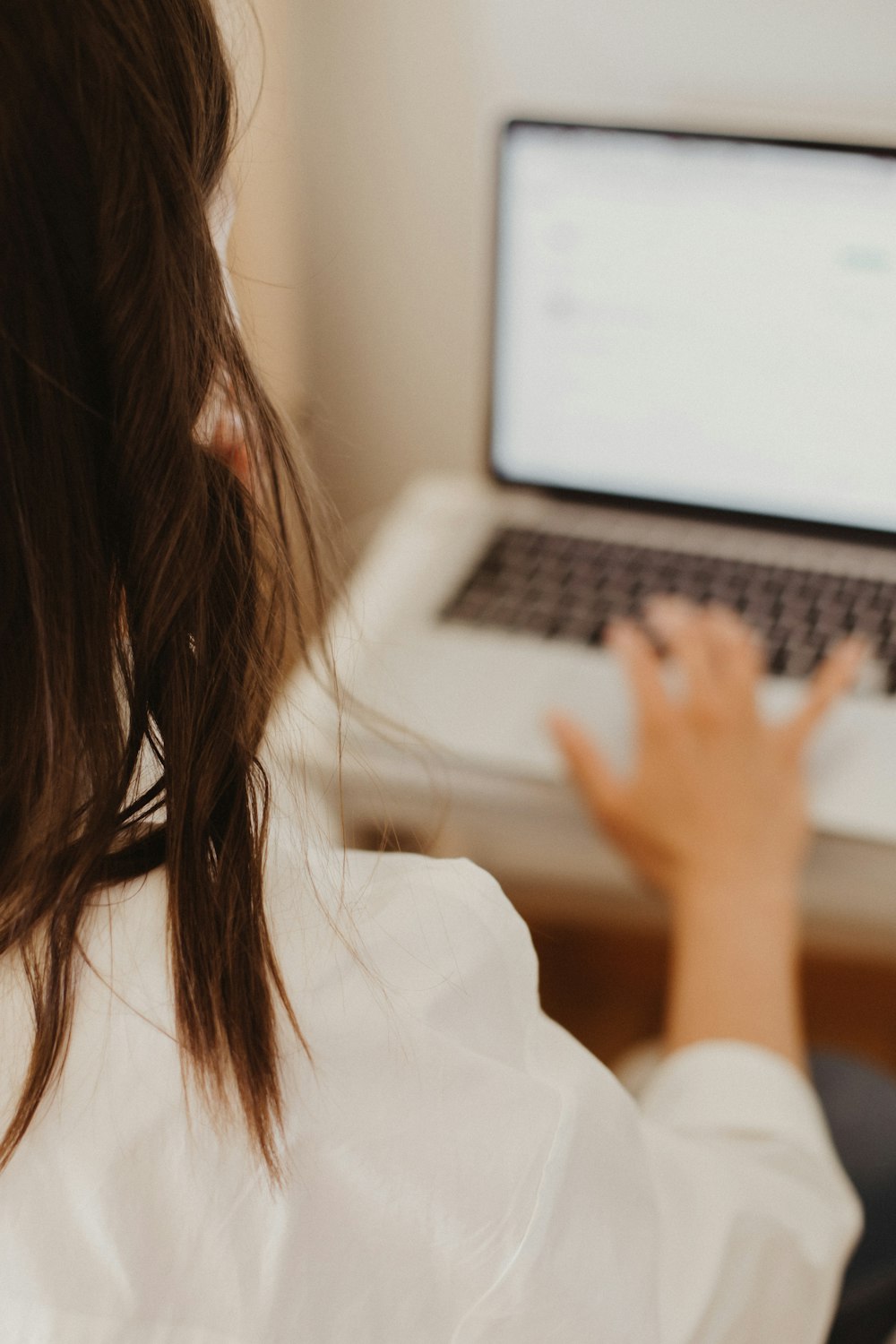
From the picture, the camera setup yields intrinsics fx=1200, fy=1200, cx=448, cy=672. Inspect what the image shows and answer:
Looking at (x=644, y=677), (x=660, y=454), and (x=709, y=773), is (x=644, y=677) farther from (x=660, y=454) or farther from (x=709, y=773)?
(x=660, y=454)

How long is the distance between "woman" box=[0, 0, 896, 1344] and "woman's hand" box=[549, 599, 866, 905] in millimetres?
310

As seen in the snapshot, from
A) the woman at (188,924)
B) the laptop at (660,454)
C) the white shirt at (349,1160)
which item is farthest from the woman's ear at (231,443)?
the laptop at (660,454)

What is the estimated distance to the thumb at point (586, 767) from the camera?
67cm

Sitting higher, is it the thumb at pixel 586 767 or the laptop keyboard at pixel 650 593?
the laptop keyboard at pixel 650 593

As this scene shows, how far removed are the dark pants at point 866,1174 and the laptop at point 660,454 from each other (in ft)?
0.55

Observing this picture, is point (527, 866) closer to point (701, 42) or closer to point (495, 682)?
point (495, 682)

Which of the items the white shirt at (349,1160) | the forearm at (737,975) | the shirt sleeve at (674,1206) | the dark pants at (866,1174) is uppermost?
the white shirt at (349,1160)

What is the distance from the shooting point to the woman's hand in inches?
25.9

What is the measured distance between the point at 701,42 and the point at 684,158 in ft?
0.40

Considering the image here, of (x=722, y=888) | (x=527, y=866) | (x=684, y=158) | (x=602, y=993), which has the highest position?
(x=684, y=158)

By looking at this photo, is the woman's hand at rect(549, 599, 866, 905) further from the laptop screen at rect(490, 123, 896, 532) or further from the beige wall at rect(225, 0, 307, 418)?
the beige wall at rect(225, 0, 307, 418)

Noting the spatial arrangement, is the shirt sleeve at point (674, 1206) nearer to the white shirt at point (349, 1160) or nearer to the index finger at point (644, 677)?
the white shirt at point (349, 1160)

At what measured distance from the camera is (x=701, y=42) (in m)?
0.78

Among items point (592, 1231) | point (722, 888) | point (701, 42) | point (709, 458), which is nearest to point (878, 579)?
point (709, 458)
